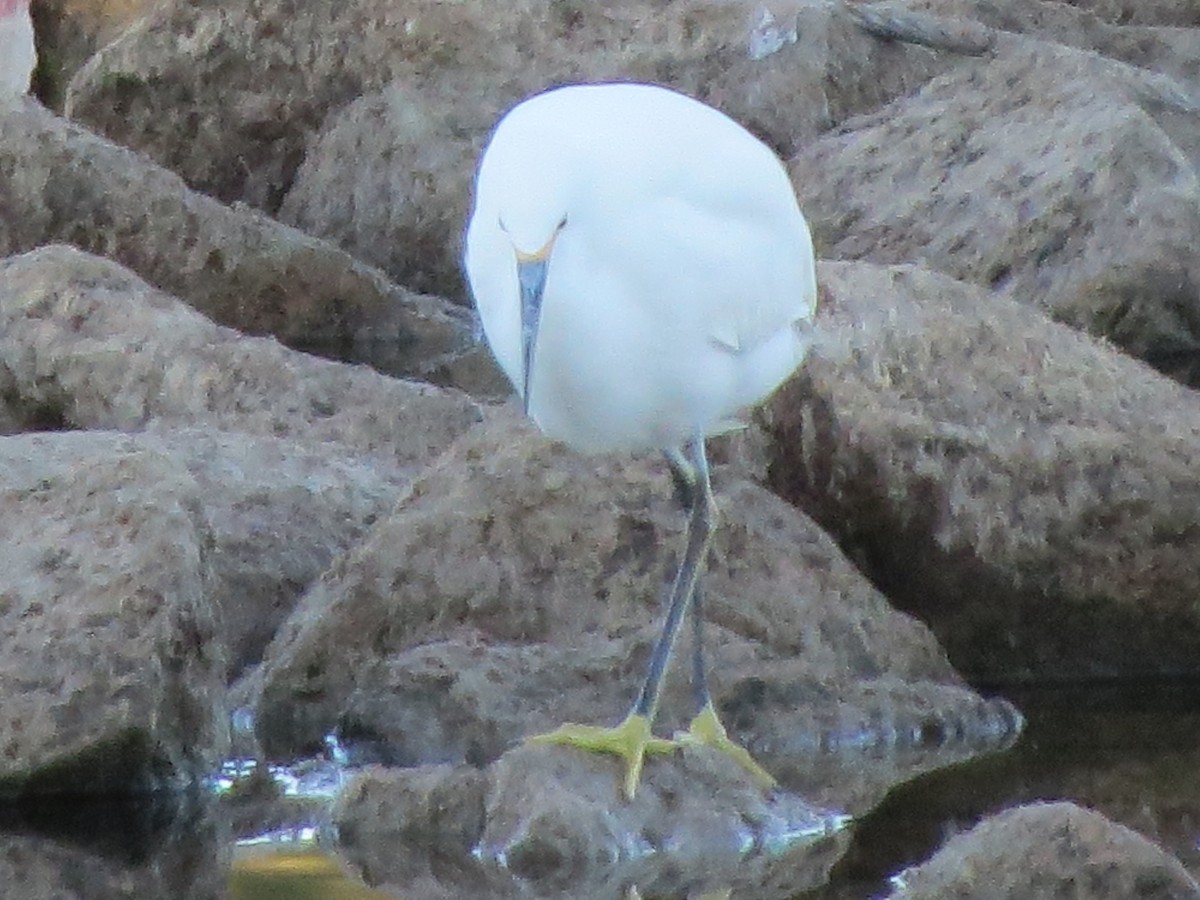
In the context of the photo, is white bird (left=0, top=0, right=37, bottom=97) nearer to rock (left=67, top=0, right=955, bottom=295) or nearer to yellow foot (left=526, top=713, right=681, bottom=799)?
rock (left=67, top=0, right=955, bottom=295)

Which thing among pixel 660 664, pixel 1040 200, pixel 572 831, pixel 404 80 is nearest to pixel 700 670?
pixel 660 664

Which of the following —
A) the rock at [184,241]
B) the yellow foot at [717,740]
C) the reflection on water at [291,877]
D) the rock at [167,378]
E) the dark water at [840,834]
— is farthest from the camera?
the rock at [184,241]

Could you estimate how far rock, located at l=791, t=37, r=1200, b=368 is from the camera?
701 centimetres

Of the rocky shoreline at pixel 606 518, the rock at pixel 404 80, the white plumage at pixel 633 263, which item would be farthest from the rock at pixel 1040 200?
the white plumage at pixel 633 263

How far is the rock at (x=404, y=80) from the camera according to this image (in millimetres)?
8656

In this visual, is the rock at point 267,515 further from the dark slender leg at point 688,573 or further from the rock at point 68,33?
the rock at point 68,33

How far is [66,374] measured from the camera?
6.23 m

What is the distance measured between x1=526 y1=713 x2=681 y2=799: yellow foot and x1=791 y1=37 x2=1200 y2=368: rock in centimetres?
301

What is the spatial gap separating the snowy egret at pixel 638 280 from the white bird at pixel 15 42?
7.19 metres

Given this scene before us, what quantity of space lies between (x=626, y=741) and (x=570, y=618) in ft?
2.08

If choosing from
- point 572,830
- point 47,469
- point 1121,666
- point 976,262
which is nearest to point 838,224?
point 976,262

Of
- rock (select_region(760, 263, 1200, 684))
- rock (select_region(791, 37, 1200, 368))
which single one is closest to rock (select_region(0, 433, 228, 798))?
rock (select_region(760, 263, 1200, 684))

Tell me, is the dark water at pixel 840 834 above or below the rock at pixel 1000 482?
below

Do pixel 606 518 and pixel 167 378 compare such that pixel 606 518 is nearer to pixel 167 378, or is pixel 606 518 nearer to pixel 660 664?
pixel 660 664
